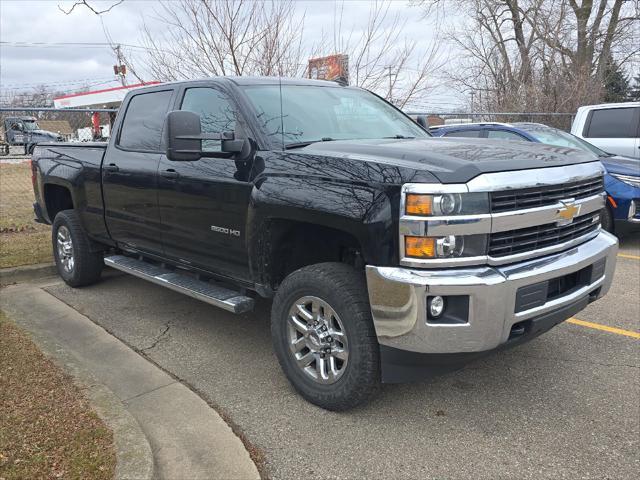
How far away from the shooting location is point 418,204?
9.20 ft

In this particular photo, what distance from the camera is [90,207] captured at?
18.5ft

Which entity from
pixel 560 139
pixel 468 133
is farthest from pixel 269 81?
pixel 560 139

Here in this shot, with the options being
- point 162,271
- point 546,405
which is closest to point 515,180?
point 546,405

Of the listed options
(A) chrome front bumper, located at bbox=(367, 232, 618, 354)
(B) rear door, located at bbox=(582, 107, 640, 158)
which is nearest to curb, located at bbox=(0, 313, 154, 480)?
(A) chrome front bumper, located at bbox=(367, 232, 618, 354)

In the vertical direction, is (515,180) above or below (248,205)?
above

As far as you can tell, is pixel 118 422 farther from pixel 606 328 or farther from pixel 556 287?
pixel 606 328

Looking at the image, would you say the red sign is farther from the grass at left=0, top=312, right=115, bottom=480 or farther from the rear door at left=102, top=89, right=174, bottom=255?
the grass at left=0, top=312, right=115, bottom=480

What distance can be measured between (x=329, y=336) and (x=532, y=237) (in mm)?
1258

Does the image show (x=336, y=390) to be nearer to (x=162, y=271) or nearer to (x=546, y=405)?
(x=546, y=405)

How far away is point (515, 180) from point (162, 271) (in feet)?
10.1

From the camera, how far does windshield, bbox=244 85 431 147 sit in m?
3.92

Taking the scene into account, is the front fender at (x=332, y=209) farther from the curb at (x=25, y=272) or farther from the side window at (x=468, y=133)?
the side window at (x=468, y=133)

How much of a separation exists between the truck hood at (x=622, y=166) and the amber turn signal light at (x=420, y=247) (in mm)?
5715

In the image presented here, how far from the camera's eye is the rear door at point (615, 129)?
385 inches
